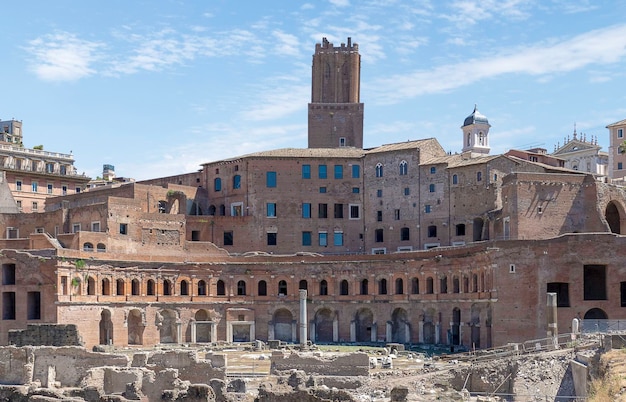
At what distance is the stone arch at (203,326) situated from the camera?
2709 inches

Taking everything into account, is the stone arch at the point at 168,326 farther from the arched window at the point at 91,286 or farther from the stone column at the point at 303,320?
the stone column at the point at 303,320

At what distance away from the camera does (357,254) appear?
71.6m

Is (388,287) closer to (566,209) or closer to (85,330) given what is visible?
(566,209)

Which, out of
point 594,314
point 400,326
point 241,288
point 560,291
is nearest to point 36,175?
point 241,288

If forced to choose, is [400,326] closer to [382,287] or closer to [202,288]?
[382,287]

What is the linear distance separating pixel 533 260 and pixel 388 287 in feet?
56.8

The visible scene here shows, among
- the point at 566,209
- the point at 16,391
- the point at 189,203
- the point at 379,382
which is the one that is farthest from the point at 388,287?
the point at 16,391

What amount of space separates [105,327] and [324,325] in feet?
57.3

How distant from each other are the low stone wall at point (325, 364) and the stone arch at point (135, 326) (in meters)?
21.8

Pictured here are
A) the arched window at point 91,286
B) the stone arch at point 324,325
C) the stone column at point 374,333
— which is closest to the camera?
the arched window at point 91,286

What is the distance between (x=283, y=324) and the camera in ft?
232

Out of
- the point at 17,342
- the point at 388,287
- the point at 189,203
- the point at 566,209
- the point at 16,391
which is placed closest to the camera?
the point at 16,391

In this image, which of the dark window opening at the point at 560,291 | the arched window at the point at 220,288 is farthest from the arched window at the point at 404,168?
the dark window opening at the point at 560,291

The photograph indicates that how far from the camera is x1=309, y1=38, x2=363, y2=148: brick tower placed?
85.3 meters
